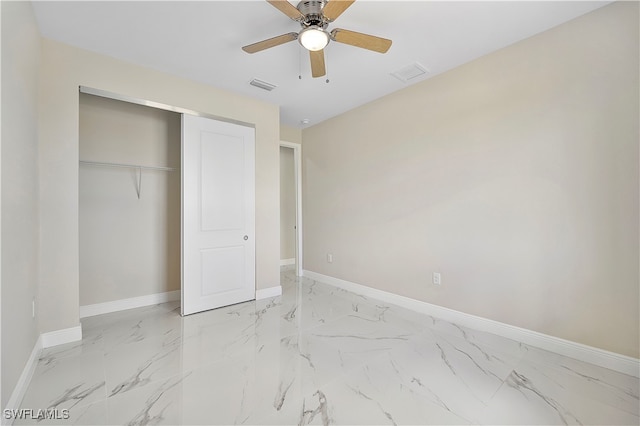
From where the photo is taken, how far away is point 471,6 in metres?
2.08

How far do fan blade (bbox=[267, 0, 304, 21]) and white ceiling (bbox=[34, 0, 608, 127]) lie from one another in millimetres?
383

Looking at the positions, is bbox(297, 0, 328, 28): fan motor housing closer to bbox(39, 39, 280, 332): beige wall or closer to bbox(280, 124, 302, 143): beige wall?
bbox(39, 39, 280, 332): beige wall

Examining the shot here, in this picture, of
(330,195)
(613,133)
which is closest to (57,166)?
(330,195)

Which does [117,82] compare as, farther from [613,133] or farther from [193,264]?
[613,133]

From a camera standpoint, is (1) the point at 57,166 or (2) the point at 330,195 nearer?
(1) the point at 57,166

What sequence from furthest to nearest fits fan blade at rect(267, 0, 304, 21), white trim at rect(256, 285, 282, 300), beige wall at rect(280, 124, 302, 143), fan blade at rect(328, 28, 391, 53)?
1. beige wall at rect(280, 124, 302, 143)
2. white trim at rect(256, 285, 282, 300)
3. fan blade at rect(328, 28, 391, 53)
4. fan blade at rect(267, 0, 304, 21)

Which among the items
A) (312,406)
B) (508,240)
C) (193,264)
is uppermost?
(508,240)

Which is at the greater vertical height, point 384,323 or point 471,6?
point 471,6

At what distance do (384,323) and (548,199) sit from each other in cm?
188

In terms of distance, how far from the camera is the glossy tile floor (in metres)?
1.64

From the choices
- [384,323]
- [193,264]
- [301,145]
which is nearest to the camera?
[384,323]

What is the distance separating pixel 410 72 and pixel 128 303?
4.22 meters

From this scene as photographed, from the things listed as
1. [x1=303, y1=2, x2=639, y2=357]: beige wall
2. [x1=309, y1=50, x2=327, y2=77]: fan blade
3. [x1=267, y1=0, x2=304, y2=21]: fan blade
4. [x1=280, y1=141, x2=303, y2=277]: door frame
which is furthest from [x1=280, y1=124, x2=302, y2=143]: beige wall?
[x1=267, y1=0, x2=304, y2=21]: fan blade

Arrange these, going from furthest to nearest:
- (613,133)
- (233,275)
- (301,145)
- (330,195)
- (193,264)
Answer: (301,145) → (330,195) → (233,275) → (193,264) → (613,133)
